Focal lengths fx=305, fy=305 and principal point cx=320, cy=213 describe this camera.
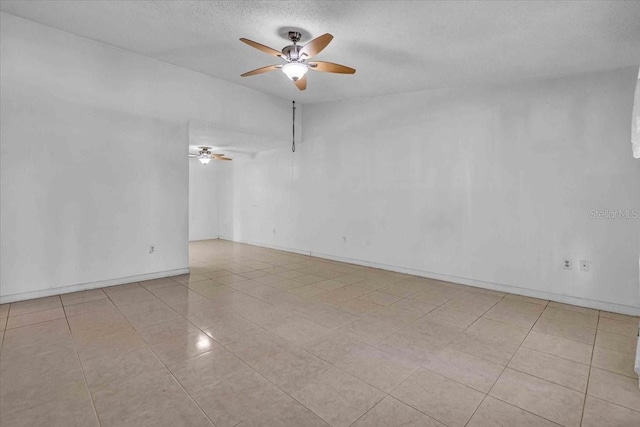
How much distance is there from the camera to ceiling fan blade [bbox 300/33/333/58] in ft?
8.93

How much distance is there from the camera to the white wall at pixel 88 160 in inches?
133

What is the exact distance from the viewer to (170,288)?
4.07 meters

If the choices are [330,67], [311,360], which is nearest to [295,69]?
[330,67]

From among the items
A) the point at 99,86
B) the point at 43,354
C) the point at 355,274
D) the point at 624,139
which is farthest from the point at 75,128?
the point at 624,139

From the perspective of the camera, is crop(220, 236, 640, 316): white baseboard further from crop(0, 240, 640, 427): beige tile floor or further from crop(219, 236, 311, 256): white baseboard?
crop(219, 236, 311, 256): white baseboard

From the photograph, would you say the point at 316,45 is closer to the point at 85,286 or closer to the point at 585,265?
the point at 585,265

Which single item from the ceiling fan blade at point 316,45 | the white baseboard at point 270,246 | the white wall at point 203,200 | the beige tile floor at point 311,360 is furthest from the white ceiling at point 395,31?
the white wall at point 203,200

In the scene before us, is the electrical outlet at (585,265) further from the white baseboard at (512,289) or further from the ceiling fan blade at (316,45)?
the ceiling fan blade at (316,45)

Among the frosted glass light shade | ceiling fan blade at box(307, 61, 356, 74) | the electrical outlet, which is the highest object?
ceiling fan blade at box(307, 61, 356, 74)

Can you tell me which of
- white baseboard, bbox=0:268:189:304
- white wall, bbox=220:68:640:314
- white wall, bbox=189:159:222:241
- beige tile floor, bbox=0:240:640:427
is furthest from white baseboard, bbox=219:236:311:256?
beige tile floor, bbox=0:240:640:427

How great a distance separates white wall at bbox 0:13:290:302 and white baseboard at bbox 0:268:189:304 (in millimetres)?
13

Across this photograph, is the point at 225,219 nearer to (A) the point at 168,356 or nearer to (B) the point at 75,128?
(B) the point at 75,128

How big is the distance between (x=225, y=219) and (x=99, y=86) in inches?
212

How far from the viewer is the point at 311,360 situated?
7.52 feet
